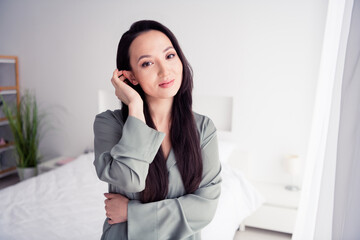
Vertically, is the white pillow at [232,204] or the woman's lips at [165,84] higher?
the woman's lips at [165,84]

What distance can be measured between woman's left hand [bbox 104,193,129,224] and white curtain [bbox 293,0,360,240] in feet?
1.81

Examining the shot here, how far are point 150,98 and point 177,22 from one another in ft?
1.32

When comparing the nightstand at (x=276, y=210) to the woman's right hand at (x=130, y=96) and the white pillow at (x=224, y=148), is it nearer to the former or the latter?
the white pillow at (x=224, y=148)

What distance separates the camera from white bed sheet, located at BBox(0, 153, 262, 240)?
1471 mm

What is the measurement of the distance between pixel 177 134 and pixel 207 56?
2.42ft

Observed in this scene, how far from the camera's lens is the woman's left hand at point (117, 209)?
782mm

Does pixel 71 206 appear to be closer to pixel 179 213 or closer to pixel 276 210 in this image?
pixel 179 213

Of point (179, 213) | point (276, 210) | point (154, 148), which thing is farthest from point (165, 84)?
point (276, 210)

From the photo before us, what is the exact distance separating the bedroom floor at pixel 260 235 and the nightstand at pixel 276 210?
0.03m

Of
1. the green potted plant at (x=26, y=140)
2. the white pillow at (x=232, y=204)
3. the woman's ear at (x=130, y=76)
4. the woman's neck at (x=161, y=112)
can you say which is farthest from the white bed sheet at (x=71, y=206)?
the woman's ear at (x=130, y=76)

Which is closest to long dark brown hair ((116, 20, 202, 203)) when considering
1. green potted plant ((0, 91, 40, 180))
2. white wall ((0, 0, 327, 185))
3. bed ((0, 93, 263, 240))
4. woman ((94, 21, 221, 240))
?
woman ((94, 21, 221, 240))

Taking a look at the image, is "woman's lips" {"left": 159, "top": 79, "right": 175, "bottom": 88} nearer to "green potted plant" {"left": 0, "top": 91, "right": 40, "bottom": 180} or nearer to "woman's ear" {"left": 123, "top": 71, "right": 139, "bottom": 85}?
"woman's ear" {"left": 123, "top": 71, "right": 139, "bottom": 85}

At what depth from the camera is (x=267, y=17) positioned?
1.76m

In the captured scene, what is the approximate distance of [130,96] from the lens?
0.74 m
